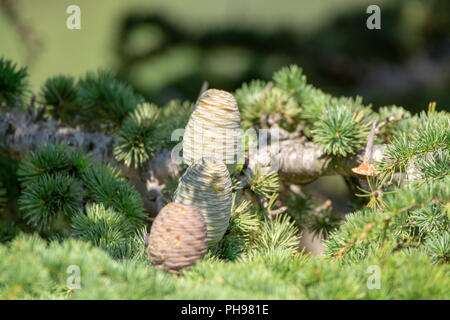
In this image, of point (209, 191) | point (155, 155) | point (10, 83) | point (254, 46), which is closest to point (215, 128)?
point (209, 191)

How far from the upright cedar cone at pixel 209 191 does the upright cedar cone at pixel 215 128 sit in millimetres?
50

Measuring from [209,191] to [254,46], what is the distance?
1.45 meters

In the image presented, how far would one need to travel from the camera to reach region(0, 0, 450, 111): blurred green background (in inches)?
69.4

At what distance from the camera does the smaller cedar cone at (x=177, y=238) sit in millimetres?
449

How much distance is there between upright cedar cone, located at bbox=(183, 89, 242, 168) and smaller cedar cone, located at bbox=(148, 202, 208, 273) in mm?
125

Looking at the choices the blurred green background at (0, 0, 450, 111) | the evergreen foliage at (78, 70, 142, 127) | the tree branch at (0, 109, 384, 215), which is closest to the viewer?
the tree branch at (0, 109, 384, 215)

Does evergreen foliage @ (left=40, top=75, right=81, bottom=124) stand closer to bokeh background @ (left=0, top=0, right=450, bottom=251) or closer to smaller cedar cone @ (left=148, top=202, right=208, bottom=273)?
smaller cedar cone @ (left=148, top=202, right=208, bottom=273)

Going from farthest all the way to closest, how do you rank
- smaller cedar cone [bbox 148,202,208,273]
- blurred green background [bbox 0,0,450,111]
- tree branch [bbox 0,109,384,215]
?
blurred green background [bbox 0,0,450,111], tree branch [bbox 0,109,384,215], smaller cedar cone [bbox 148,202,208,273]

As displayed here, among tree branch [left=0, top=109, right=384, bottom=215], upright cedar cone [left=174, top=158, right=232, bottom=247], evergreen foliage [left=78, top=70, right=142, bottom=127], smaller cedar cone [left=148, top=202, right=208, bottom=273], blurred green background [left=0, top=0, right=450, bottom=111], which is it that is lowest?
smaller cedar cone [left=148, top=202, right=208, bottom=273]

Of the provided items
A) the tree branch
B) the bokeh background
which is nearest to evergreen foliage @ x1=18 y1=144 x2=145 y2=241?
the tree branch

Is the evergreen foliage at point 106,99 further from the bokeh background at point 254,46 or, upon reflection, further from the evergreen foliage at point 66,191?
the bokeh background at point 254,46

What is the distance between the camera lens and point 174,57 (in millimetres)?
1789

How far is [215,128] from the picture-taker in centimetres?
55

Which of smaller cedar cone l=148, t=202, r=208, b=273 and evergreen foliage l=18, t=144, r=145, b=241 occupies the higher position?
evergreen foliage l=18, t=144, r=145, b=241
